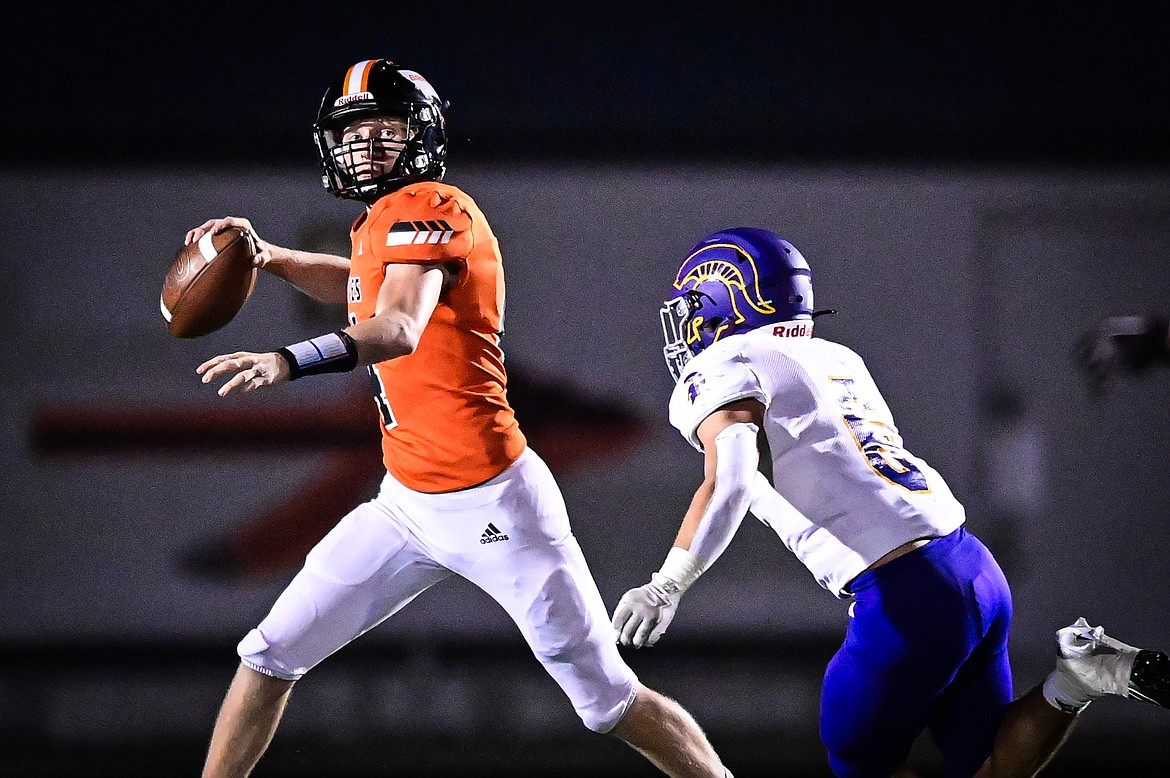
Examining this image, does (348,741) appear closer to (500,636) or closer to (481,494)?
(500,636)

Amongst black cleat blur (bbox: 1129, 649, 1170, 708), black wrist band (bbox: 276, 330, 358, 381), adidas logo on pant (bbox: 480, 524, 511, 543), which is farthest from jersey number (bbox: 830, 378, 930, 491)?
black wrist band (bbox: 276, 330, 358, 381)

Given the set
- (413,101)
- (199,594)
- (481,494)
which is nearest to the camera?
(481,494)

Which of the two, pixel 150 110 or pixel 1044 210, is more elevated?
pixel 150 110

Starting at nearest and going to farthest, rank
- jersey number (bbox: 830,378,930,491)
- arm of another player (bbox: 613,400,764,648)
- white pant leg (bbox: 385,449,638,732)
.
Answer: arm of another player (bbox: 613,400,764,648) < jersey number (bbox: 830,378,930,491) < white pant leg (bbox: 385,449,638,732)

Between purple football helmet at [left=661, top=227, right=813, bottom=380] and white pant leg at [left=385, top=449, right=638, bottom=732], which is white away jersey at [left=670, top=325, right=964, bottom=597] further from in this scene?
white pant leg at [left=385, top=449, right=638, bottom=732]

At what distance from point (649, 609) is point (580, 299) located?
6.99ft

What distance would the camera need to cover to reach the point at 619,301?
4.29 meters

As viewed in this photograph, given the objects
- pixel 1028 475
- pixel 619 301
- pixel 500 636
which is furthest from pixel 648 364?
pixel 1028 475

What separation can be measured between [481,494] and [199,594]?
1951 mm

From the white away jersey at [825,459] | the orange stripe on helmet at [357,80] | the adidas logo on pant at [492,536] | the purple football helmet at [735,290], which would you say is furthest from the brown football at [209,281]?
the white away jersey at [825,459]

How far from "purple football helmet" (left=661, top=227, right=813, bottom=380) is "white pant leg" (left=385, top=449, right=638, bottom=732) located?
18.6 inches

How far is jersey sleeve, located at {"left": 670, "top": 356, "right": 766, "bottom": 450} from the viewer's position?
2.31 metres

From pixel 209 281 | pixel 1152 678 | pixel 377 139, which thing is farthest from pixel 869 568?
pixel 209 281

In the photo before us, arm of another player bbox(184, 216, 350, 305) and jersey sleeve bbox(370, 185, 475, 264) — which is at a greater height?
jersey sleeve bbox(370, 185, 475, 264)
